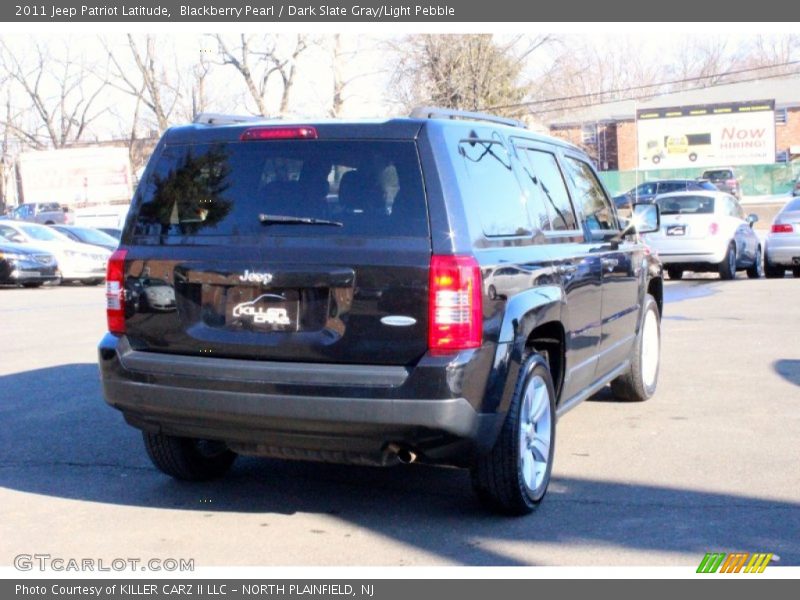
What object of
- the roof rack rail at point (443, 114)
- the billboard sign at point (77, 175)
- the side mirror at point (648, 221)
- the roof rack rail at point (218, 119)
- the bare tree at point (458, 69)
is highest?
the bare tree at point (458, 69)

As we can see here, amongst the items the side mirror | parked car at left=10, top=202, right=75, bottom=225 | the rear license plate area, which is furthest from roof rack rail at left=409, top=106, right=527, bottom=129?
parked car at left=10, top=202, right=75, bottom=225

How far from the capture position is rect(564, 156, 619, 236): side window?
6.86 m

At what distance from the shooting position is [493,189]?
5.41 metres

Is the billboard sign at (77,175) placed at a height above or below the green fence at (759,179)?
above

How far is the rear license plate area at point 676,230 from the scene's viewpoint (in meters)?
18.0

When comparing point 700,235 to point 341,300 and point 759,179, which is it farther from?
point 759,179

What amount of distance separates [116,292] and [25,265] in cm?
1787

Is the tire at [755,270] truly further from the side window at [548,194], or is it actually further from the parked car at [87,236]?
the side window at [548,194]

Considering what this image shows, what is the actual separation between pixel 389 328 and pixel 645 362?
398 centimetres

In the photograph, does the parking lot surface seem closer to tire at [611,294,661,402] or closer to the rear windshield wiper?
tire at [611,294,661,402]

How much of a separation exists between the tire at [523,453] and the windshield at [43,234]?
19656mm

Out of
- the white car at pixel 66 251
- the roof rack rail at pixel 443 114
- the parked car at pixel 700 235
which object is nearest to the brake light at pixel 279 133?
the roof rack rail at pixel 443 114

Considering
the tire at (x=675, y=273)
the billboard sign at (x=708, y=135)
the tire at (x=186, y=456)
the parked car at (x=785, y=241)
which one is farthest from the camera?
the billboard sign at (x=708, y=135)

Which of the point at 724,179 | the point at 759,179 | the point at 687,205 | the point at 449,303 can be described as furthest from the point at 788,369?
the point at 759,179
